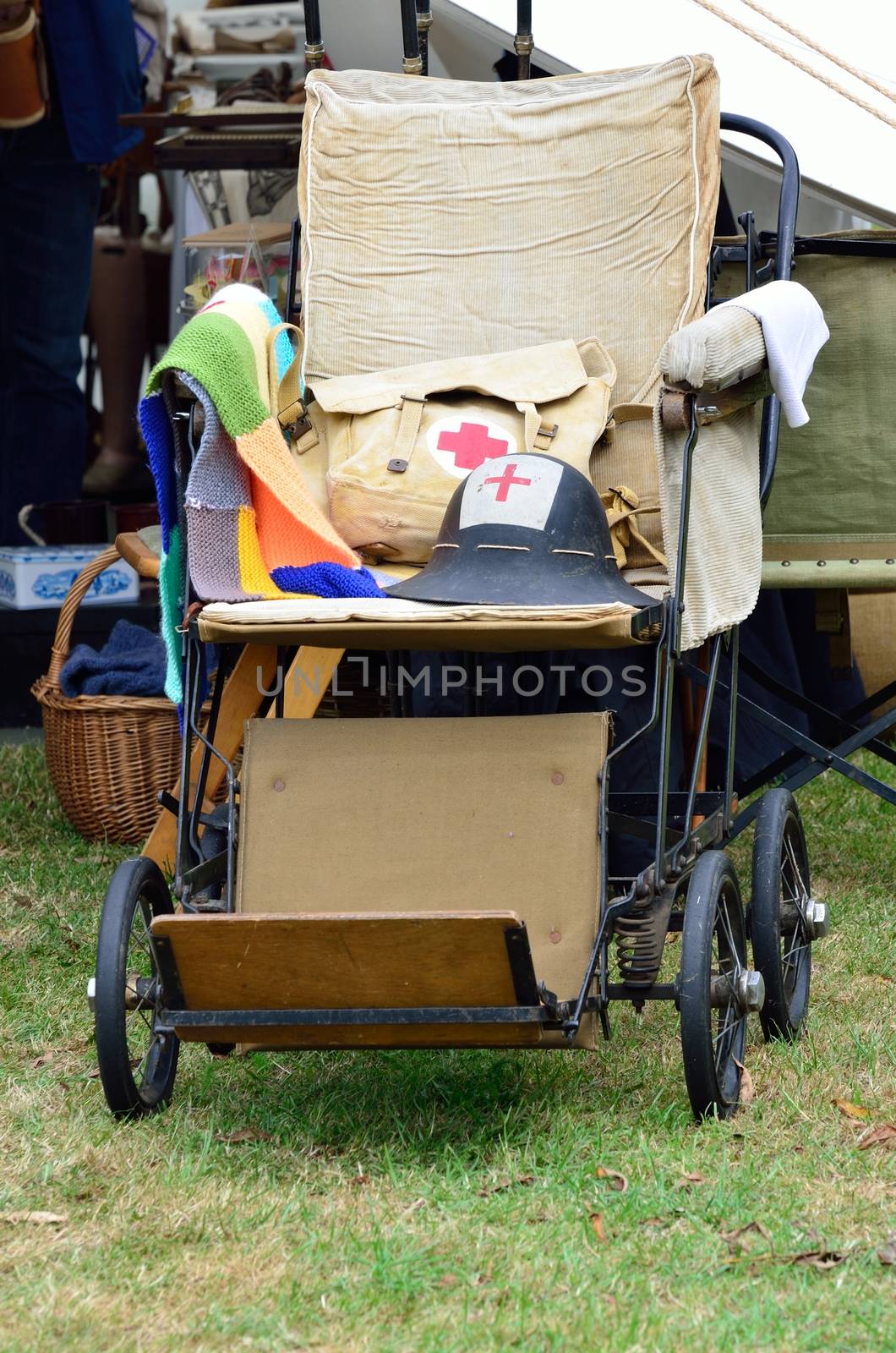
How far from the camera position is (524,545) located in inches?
89.0

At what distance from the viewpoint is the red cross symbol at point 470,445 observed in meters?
2.62

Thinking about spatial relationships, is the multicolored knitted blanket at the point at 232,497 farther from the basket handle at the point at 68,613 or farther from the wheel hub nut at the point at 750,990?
the basket handle at the point at 68,613

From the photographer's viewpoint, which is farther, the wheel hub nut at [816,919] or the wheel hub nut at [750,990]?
the wheel hub nut at [816,919]

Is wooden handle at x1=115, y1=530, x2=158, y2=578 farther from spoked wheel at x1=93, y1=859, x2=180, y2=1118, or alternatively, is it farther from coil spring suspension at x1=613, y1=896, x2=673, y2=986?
coil spring suspension at x1=613, y1=896, x2=673, y2=986

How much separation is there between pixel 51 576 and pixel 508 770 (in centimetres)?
274

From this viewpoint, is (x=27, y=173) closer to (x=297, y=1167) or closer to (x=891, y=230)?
(x=891, y=230)

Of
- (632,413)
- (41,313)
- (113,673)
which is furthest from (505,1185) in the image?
(41,313)

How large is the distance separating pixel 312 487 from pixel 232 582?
1.29ft

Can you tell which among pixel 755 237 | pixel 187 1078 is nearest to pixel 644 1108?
pixel 187 1078

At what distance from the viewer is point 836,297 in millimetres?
2949

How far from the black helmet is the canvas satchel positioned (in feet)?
0.78

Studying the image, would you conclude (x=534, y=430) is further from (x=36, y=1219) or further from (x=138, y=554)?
(x=36, y=1219)

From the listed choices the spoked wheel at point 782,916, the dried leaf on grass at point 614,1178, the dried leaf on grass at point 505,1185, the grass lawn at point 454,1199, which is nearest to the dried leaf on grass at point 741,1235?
the grass lawn at point 454,1199

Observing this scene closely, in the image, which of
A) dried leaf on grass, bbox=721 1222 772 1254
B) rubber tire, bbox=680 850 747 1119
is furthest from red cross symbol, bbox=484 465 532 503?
dried leaf on grass, bbox=721 1222 772 1254
